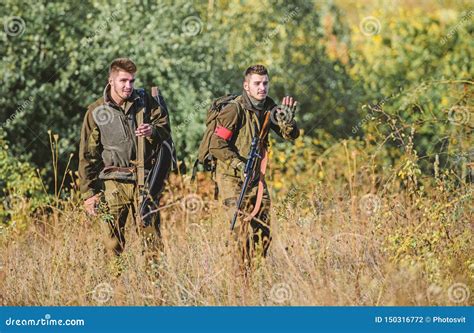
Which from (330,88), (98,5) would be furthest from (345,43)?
(98,5)

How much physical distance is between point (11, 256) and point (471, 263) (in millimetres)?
3305

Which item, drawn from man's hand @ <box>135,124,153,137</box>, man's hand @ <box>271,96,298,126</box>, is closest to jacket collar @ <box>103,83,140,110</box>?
man's hand @ <box>135,124,153,137</box>

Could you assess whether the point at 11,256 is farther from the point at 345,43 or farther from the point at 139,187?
the point at 345,43

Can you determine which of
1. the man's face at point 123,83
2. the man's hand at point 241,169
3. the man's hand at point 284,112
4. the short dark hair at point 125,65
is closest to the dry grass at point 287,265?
the man's hand at point 241,169

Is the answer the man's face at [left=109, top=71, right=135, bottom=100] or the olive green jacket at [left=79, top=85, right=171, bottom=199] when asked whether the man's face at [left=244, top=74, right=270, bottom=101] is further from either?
the man's face at [left=109, top=71, right=135, bottom=100]

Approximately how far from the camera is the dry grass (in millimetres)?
5949

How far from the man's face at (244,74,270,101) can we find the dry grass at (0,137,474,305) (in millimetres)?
758

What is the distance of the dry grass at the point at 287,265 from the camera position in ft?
19.5

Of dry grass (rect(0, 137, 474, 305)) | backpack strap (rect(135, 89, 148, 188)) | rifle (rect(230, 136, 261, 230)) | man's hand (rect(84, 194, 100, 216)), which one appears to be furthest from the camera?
man's hand (rect(84, 194, 100, 216))

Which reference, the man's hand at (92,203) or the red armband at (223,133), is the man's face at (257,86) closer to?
the red armband at (223,133)

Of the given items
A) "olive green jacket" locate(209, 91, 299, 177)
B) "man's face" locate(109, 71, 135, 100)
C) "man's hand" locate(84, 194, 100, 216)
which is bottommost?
"man's hand" locate(84, 194, 100, 216)

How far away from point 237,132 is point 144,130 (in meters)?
0.66

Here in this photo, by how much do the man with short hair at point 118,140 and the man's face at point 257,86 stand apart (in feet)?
2.01

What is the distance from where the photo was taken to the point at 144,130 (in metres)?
6.48
